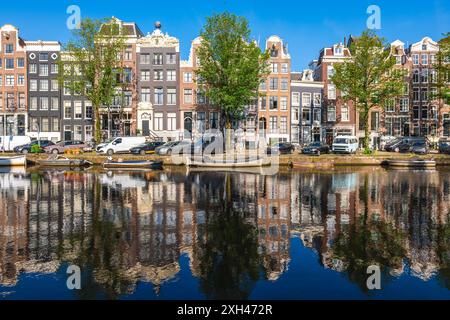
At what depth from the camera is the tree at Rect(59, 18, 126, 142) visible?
67.7m

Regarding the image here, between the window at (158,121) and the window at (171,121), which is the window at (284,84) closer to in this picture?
the window at (171,121)

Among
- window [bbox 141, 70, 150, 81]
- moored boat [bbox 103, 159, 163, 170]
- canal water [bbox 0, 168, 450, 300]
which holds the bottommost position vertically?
canal water [bbox 0, 168, 450, 300]

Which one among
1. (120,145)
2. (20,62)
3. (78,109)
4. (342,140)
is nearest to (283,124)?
(342,140)

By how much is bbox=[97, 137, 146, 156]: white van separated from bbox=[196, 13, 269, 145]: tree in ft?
43.2

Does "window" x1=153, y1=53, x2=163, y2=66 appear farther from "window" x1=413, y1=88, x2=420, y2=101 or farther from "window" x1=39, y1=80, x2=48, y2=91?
"window" x1=413, y1=88, x2=420, y2=101

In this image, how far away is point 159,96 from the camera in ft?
265

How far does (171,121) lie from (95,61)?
17.9 meters

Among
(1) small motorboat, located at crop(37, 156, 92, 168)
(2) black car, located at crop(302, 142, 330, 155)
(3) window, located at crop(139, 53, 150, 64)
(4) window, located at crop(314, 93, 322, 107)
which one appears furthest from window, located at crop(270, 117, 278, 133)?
(1) small motorboat, located at crop(37, 156, 92, 168)

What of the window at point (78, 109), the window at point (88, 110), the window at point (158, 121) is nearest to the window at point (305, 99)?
the window at point (158, 121)

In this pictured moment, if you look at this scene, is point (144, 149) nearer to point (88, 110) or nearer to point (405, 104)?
point (88, 110)

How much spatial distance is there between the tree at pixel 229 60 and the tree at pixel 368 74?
42.9ft
